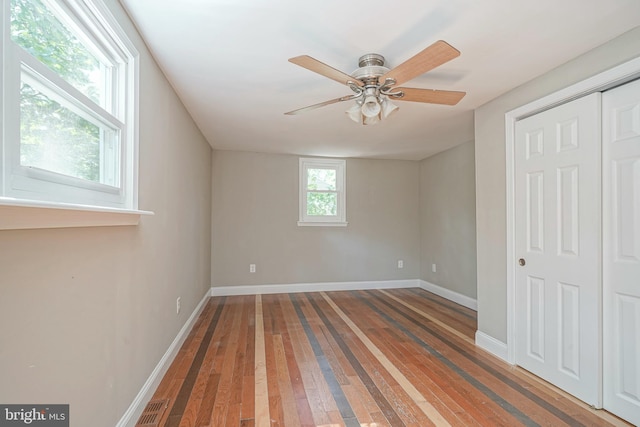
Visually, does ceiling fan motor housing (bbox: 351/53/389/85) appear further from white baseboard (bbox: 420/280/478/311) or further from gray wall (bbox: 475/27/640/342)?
white baseboard (bbox: 420/280/478/311)

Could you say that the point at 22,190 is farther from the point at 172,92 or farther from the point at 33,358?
the point at 172,92

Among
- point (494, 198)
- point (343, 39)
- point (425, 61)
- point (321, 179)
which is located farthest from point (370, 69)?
point (321, 179)

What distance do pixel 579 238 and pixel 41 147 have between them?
2.93m

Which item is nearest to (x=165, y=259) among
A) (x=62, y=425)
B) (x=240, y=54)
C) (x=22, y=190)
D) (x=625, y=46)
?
(x=62, y=425)

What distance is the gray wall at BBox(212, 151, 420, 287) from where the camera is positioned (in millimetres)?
4598

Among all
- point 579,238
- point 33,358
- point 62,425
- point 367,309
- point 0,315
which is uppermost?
point 579,238

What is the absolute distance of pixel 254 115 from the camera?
299cm

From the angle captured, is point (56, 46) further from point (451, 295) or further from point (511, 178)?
point (451, 295)

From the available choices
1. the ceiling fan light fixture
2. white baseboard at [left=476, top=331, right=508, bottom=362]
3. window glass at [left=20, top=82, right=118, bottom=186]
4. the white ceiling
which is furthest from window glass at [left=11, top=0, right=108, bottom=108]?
white baseboard at [left=476, top=331, right=508, bottom=362]

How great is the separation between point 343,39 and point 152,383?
2.55m

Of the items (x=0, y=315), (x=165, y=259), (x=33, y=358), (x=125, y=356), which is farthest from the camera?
(x=165, y=259)

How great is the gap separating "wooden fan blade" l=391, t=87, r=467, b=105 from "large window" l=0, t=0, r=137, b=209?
164 centimetres

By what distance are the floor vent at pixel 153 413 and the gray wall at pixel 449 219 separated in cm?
375

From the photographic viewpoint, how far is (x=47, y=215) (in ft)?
2.94
